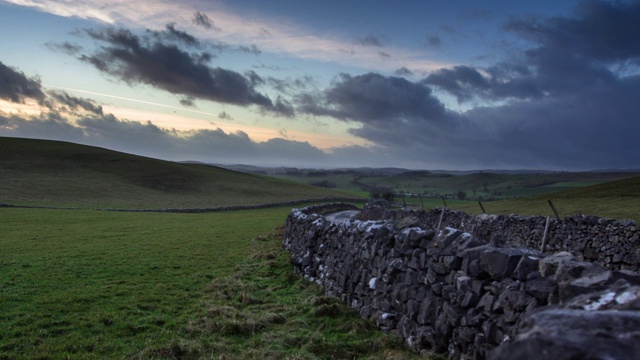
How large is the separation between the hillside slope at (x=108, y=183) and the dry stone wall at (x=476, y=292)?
48645mm

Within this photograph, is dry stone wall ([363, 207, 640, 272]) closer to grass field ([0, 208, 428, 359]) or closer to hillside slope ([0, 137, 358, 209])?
grass field ([0, 208, 428, 359])

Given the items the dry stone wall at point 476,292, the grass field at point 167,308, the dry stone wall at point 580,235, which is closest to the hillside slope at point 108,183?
the grass field at point 167,308

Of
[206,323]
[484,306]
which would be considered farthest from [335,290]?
[484,306]

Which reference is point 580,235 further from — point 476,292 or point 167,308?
point 167,308

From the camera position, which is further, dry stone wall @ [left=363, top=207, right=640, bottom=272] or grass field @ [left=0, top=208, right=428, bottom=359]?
dry stone wall @ [left=363, top=207, right=640, bottom=272]

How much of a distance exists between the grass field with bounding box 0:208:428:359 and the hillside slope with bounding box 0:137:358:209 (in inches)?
1481

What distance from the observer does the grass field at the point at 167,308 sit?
823 cm

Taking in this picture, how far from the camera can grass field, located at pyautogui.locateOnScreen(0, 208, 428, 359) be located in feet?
27.0

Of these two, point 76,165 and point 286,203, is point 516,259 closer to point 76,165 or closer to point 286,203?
point 286,203

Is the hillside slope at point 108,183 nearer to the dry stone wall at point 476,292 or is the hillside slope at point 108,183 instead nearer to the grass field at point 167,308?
the grass field at point 167,308

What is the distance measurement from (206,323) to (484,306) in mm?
6157

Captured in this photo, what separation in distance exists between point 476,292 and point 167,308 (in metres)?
8.03

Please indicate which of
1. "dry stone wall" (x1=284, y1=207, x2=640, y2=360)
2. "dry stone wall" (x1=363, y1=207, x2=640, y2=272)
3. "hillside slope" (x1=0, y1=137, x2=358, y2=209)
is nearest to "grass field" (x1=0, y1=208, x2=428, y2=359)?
"dry stone wall" (x1=284, y1=207, x2=640, y2=360)

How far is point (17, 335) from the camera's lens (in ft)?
29.2
